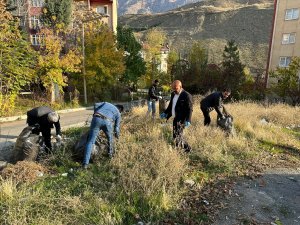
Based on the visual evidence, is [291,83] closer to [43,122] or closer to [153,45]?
[43,122]

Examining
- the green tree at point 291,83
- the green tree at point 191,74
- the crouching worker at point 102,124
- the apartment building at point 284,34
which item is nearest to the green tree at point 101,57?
the green tree at point 191,74

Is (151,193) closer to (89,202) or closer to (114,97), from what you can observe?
(89,202)

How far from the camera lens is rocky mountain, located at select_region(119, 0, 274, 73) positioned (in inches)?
2352

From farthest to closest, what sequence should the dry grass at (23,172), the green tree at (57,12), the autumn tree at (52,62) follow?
1. the green tree at (57,12)
2. the autumn tree at (52,62)
3. the dry grass at (23,172)

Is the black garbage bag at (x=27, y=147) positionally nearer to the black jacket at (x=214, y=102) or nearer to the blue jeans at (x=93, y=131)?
the blue jeans at (x=93, y=131)

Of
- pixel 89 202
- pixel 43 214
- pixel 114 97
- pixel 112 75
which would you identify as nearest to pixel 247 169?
pixel 89 202

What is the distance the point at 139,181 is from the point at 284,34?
28.4 meters

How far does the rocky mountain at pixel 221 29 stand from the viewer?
59.8m

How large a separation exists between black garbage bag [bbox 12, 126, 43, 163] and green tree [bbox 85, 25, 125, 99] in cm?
1467

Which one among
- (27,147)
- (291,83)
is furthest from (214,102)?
(291,83)

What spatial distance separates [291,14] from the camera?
26.0 m

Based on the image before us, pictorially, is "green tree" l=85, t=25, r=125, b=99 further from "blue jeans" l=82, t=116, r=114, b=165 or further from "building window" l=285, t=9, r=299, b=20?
"building window" l=285, t=9, r=299, b=20

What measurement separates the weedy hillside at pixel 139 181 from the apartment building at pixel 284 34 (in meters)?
23.5

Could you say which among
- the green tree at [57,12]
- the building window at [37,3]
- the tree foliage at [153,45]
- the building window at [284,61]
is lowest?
the building window at [284,61]
